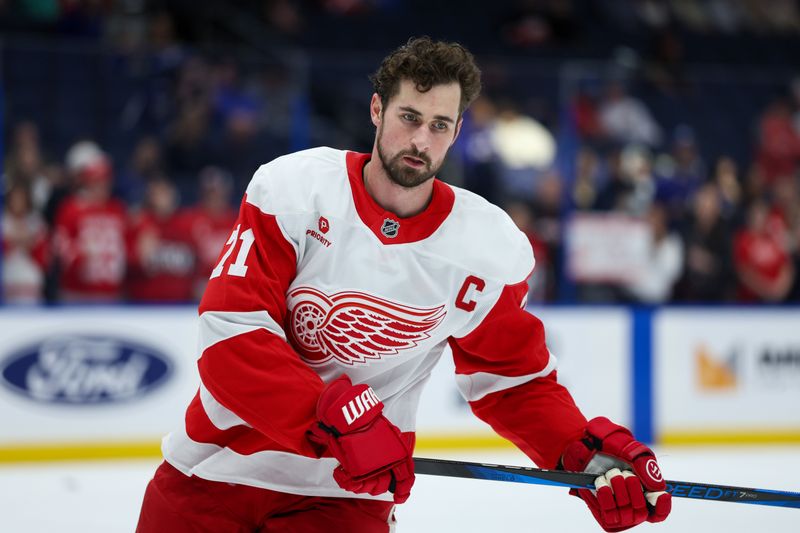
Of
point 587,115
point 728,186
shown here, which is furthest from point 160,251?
point 728,186

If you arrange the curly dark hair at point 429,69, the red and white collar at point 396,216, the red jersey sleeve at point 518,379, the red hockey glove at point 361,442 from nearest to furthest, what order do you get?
the red hockey glove at point 361,442, the curly dark hair at point 429,69, the red and white collar at point 396,216, the red jersey sleeve at point 518,379

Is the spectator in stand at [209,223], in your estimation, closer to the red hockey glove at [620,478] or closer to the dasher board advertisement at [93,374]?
the dasher board advertisement at [93,374]

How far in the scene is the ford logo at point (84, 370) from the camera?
17.2 feet

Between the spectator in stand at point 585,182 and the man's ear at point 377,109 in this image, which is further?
the spectator in stand at point 585,182

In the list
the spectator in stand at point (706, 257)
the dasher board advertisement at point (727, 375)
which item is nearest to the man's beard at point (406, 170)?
the dasher board advertisement at point (727, 375)

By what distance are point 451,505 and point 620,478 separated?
7.27 ft

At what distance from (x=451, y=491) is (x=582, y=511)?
0.60 m

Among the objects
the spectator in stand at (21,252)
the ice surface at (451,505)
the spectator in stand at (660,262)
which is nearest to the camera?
the ice surface at (451,505)

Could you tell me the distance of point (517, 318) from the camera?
8.18ft

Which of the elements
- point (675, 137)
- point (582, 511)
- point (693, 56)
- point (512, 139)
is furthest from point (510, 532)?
point (693, 56)

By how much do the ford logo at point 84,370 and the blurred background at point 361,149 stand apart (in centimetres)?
1

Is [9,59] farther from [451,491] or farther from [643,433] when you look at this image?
[643,433]

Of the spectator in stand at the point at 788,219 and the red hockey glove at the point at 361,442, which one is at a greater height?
the red hockey glove at the point at 361,442

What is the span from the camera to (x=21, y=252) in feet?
19.1
